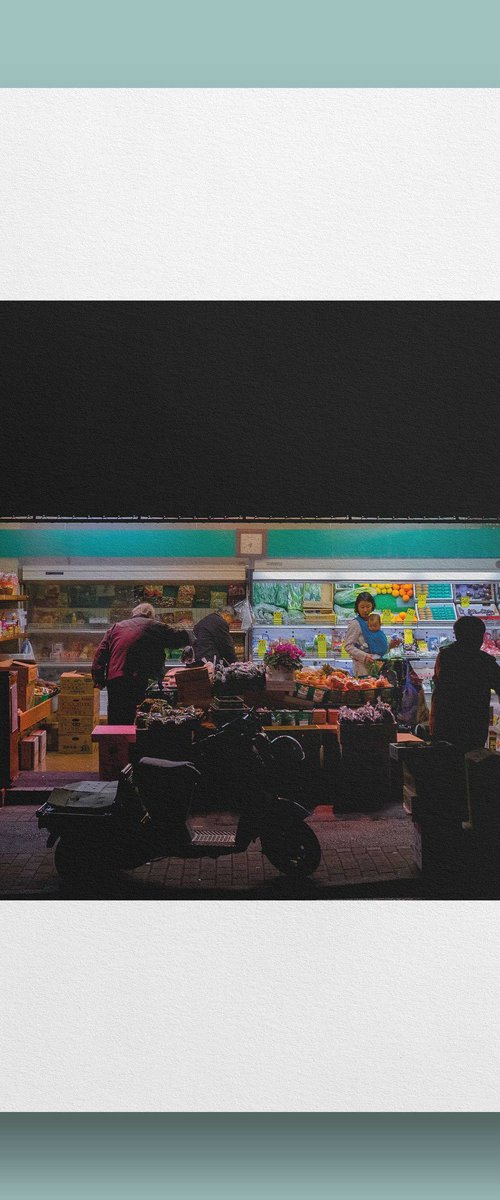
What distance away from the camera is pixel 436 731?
4.19m

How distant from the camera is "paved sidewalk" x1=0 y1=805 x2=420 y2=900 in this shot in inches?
134

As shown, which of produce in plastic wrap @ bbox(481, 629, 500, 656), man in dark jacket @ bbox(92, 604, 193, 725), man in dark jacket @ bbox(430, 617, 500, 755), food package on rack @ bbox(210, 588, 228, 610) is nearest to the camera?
man in dark jacket @ bbox(430, 617, 500, 755)

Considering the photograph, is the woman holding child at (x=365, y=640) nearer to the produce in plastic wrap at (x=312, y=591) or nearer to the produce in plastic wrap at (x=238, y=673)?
the produce in plastic wrap at (x=312, y=591)

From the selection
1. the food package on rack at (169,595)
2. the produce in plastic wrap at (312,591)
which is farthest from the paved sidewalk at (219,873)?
the produce in plastic wrap at (312,591)

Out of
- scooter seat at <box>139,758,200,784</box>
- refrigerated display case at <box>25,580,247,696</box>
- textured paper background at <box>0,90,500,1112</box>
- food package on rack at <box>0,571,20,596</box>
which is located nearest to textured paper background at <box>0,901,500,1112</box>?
textured paper background at <box>0,90,500,1112</box>

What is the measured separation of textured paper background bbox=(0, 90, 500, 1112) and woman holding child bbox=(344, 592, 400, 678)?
7.47ft

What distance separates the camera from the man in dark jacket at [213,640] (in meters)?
4.77

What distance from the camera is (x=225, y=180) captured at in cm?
350

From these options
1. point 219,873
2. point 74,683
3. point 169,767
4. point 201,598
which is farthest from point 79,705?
point 219,873

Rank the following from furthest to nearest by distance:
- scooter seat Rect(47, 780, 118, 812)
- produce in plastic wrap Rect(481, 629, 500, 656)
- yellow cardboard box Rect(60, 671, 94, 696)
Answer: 1. yellow cardboard box Rect(60, 671, 94, 696)
2. produce in plastic wrap Rect(481, 629, 500, 656)
3. scooter seat Rect(47, 780, 118, 812)

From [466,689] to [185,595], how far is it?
2.10 meters

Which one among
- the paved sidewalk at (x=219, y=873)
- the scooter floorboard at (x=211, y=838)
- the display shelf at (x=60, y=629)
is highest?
the display shelf at (x=60, y=629)

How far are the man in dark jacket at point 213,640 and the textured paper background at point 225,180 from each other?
2082mm

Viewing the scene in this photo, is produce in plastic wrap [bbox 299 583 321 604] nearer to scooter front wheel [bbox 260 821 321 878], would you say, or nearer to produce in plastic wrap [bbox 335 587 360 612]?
produce in plastic wrap [bbox 335 587 360 612]
